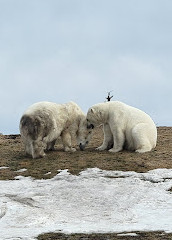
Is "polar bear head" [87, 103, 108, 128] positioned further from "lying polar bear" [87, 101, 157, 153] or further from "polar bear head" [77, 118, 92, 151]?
"polar bear head" [77, 118, 92, 151]

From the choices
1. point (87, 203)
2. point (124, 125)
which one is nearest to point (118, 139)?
point (124, 125)

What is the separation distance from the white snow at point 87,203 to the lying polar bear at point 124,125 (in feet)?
9.39

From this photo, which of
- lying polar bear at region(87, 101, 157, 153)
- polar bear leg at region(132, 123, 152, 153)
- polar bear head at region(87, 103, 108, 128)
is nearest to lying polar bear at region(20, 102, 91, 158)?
polar bear head at region(87, 103, 108, 128)

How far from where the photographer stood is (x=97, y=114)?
54.2 ft

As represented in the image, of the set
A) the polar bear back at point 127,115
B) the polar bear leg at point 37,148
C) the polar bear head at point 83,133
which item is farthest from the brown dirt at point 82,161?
the polar bear back at point 127,115

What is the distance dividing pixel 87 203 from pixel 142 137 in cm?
591

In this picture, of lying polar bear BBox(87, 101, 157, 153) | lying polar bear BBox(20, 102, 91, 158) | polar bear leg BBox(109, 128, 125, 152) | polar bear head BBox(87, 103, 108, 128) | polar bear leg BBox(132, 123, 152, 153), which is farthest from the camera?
polar bear head BBox(87, 103, 108, 128)

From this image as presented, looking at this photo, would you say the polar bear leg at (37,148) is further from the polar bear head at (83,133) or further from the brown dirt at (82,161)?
the polar bear head at (83,133)

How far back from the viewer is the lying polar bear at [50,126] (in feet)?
49.3

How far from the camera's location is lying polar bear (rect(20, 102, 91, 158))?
1502 cm

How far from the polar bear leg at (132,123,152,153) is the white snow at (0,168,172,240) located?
2.74 metres

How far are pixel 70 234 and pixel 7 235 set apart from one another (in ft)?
3.87

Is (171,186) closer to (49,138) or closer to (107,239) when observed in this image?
(107,239)

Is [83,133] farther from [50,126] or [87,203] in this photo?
[87,203]
